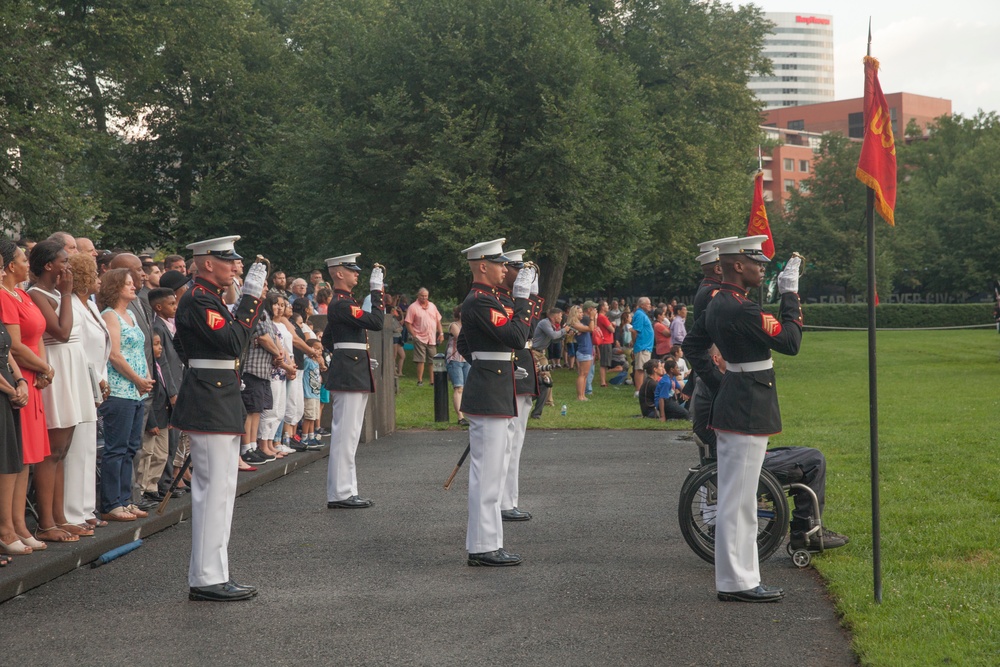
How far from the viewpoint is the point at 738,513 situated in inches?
273

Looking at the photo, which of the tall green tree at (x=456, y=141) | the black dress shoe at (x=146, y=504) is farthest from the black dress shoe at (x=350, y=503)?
the tall green tree at (x=456, y=141)

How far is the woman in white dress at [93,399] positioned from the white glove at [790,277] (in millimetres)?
4960

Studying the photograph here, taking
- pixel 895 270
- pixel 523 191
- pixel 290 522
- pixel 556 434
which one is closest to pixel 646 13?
pixel 523 191

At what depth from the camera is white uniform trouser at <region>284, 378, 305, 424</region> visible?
14055 millimetres

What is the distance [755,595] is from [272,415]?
7577mm

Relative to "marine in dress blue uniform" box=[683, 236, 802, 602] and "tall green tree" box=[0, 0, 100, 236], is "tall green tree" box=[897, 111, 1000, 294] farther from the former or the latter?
"marine in dress blue uniform" box=[683, 236, 802, 602]

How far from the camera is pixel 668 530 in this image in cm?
912

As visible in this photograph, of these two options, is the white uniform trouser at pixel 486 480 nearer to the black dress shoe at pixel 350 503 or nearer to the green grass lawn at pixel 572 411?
the black dress shoe at pixel 350 503

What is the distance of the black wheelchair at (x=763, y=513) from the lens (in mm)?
7629

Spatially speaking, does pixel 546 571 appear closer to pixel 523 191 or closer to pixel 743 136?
pixel 523 191

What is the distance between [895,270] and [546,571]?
71818 mm

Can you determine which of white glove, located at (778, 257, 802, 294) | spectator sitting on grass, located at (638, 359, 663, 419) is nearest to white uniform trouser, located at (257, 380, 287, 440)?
white glove, located at (778, 257, 802, 294)

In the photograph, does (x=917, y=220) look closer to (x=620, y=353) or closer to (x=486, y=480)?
(x=620, y=353)

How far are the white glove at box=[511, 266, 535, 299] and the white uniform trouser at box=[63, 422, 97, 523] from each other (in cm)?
329
